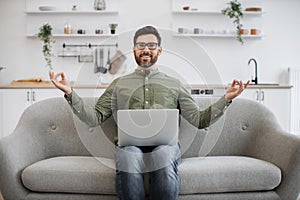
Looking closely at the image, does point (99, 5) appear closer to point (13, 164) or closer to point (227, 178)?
point (13, 164)

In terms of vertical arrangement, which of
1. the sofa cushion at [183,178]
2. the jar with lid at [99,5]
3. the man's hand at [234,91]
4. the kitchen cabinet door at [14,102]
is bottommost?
the sofa cushion at [183,178]

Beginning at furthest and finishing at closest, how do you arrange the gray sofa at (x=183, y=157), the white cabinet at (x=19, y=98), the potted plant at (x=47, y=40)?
the potted plant at (x=47, y=40)
the white cabinet at (x=19, y=98)
the gray sofa at (x=183, y=157)

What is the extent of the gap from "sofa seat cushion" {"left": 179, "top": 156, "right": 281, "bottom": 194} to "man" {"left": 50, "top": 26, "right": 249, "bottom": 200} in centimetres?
13

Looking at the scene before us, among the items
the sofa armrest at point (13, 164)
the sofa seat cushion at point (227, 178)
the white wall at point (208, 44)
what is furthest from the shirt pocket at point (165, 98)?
the white wall at point (208, 44)

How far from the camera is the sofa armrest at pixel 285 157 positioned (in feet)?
7.73

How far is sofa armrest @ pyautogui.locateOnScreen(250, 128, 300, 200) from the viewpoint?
236cm

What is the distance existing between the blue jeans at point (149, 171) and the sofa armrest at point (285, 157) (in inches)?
25.6

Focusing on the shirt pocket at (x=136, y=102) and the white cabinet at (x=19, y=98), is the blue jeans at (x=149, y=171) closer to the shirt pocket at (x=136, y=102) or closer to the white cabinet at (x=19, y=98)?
the shirt pocket at (x=136, y=102)

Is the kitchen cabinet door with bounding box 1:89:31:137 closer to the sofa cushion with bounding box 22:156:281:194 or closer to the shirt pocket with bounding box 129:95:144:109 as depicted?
the sofa cushion with bounding box 22:156:281:194

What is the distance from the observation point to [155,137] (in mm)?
2279

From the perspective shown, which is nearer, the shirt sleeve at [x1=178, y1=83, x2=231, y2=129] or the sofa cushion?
the sofa cushion

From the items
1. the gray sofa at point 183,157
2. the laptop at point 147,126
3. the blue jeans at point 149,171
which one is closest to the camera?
the blue jeans at point 149,171

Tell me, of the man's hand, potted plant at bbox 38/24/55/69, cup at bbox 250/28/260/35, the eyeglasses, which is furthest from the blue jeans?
cup at bbox 250/28/260/35

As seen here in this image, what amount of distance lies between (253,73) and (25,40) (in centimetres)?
305
